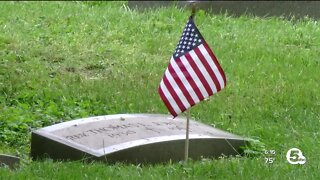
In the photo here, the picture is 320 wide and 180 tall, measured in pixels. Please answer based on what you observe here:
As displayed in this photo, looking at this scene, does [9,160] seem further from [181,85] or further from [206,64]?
[206,64]

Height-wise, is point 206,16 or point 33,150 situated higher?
point 206,16

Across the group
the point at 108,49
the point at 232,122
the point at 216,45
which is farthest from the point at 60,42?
the point at 232,122

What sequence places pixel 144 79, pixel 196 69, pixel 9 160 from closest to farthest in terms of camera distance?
pixel 196 69 → pixel 9 160 → pixel 144 79

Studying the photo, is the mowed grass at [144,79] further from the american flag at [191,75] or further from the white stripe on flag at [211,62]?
the white stripe on flag at [211,62]

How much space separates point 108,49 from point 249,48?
1960 millimetres

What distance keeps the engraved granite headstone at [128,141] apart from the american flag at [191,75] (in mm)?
638

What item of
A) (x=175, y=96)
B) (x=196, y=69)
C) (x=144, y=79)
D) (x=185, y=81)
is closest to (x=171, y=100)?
(x=175, y=96)

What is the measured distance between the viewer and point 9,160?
747cm

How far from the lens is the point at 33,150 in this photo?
7.82 m

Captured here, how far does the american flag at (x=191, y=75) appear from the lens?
6922mm

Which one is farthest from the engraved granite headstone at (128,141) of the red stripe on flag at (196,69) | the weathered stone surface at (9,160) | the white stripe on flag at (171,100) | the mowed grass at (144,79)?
the red stripe on flag at (196,69)

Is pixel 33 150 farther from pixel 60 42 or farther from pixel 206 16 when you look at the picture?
pixel 206 16

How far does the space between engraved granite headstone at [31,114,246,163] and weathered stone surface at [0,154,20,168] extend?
0.92ft

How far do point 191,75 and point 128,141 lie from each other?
A: 3.06ft
